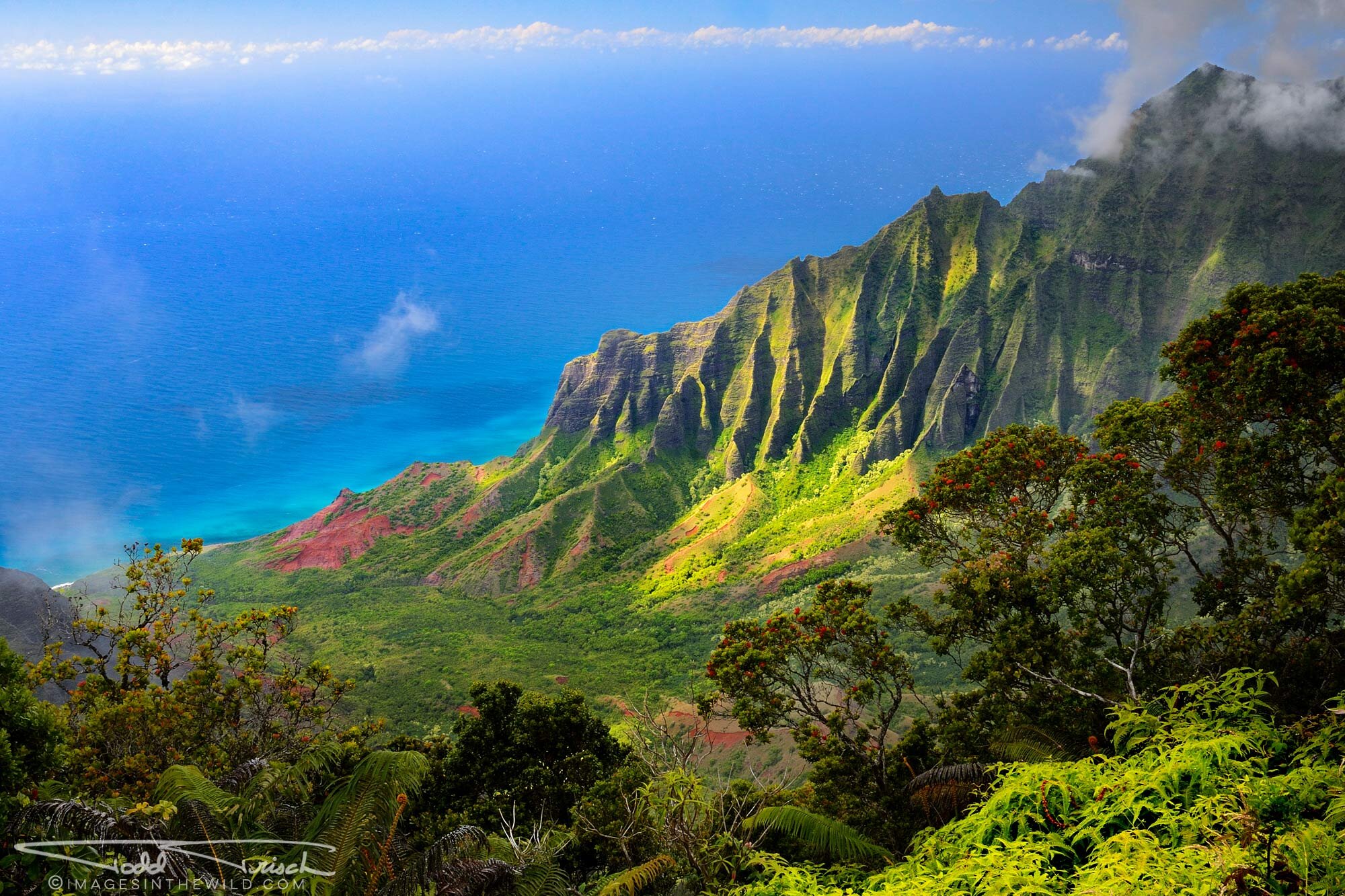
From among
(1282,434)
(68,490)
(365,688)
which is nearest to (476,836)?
(1282,434)

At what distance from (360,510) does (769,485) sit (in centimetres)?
5400

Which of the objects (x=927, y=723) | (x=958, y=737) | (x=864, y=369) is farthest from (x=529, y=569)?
(x=958, y=737)

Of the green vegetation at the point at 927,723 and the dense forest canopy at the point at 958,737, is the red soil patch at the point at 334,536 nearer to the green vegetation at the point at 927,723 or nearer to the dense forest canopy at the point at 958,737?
the green vegetation at the point at 927,723

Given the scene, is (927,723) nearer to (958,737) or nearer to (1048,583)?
(958,737)

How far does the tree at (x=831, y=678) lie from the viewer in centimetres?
2369

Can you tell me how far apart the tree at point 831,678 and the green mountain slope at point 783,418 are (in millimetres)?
40871

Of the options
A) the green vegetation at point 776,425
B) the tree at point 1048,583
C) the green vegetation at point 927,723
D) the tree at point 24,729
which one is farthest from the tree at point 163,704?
the green vegetation at point 776,425

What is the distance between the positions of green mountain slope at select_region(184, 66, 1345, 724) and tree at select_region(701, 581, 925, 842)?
134ft

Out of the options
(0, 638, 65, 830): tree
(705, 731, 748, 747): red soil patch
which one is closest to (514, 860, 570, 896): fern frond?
(0, 638, 65, 830): tree

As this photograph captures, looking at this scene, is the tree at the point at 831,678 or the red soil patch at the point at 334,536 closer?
the tree at the point at 831,678

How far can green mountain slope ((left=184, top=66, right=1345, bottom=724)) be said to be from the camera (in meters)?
82.4

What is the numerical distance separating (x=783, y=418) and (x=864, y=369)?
36.5 feet

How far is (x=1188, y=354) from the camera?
802 inches

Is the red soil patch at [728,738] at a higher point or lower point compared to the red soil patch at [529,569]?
lower
